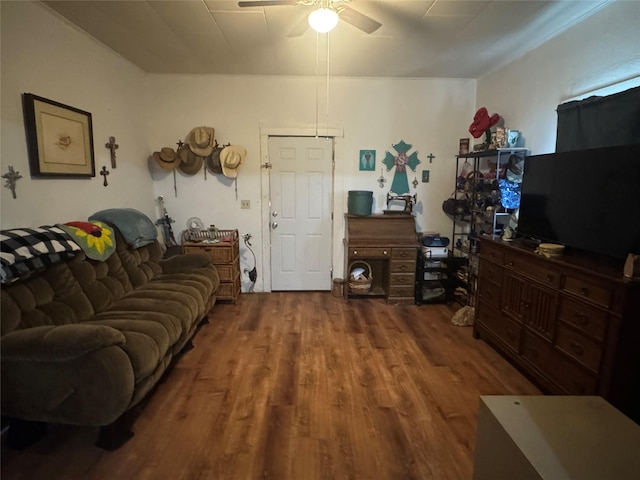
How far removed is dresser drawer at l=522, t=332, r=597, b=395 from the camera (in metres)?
1.86

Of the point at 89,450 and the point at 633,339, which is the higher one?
the point at 633,339

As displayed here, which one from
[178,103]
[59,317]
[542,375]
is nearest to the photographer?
[59,317]

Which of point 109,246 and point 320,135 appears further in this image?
point 320,135

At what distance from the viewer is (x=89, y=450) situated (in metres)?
1.76

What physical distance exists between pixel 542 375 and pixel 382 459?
1244 mm

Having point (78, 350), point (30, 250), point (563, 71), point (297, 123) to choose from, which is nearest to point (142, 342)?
point (78, 350)

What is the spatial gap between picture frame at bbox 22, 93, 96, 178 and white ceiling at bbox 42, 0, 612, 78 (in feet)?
2.30

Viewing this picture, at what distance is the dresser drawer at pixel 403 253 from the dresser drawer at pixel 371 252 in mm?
56

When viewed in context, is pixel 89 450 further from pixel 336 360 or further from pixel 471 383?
pixel 471 383

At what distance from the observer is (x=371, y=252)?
12.5 feet

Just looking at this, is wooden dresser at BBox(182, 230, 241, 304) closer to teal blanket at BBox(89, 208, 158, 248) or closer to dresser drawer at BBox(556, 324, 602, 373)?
teal blanket at BBox(89, 208, 158, 248)

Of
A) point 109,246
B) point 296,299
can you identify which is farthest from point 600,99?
point 109,246

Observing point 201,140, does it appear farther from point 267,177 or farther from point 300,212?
point 300,212

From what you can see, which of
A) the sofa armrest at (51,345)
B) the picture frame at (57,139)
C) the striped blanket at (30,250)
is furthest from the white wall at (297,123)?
the sofa armrest at (51,345)
